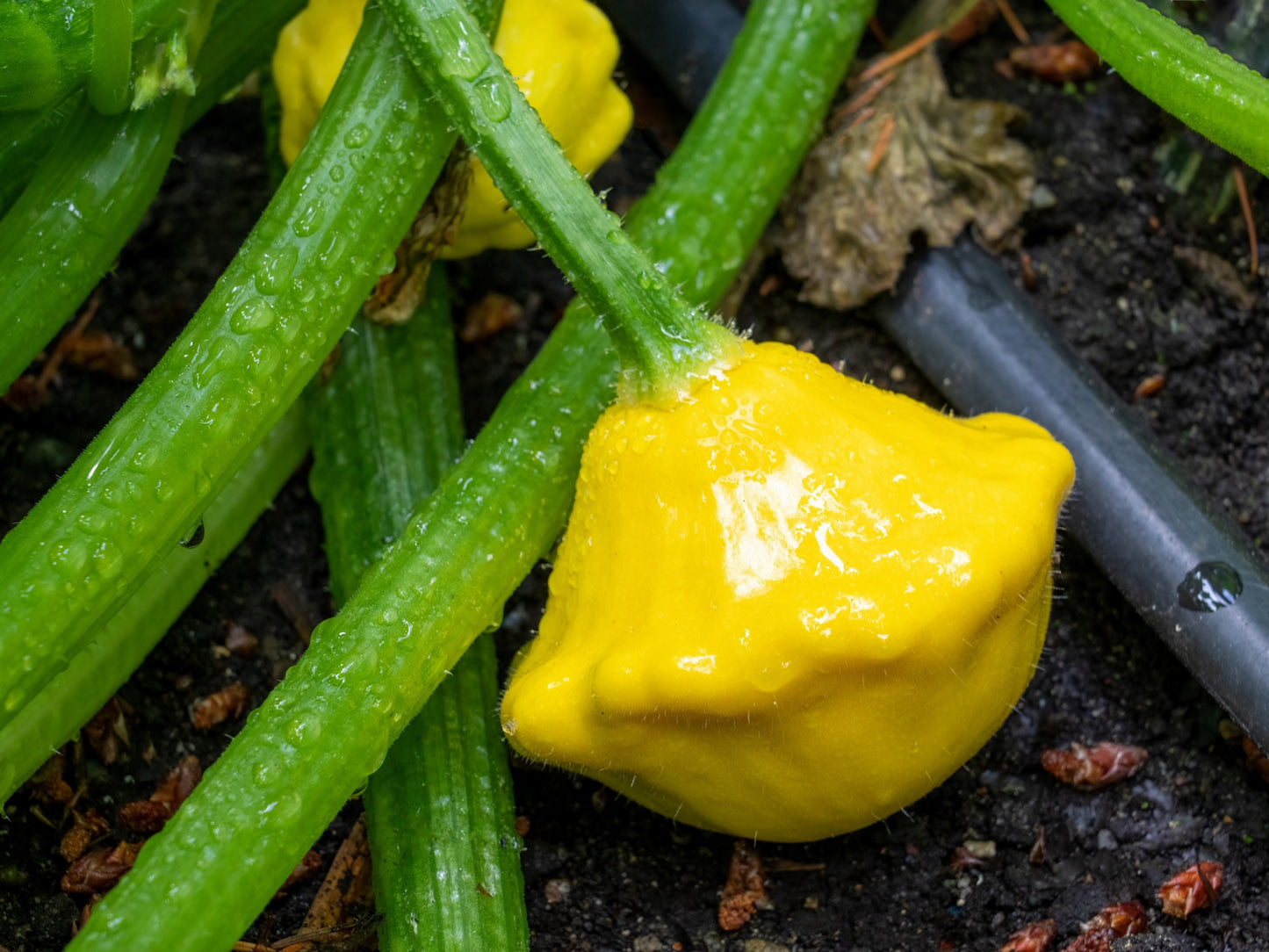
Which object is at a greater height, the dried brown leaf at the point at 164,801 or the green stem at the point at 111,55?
the green stem at the point at 111,55

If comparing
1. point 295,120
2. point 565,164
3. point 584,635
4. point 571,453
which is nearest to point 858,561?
point 584,635

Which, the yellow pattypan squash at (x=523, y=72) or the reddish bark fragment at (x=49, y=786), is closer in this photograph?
the reddish bark fragment at (x=49, y=786)

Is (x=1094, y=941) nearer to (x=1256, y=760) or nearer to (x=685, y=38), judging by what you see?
(x=1256, y=760)

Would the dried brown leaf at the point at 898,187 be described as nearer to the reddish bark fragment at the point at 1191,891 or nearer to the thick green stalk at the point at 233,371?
the thick green stalk at the point at 233,371

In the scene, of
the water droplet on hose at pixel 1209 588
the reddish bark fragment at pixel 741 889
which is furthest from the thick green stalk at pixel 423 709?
the water droplet on hose at pixel 1209 588

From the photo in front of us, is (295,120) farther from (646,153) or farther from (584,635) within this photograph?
(584,635)

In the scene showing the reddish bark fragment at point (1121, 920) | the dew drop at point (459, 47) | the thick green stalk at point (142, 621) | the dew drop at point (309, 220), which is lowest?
the reddish bark fragment at point (1121, 920)

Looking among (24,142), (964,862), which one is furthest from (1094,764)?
(24,142)
